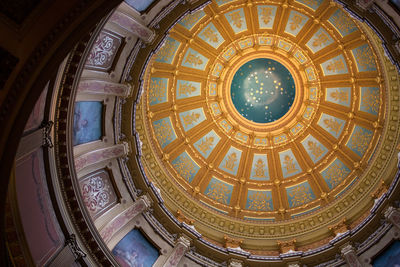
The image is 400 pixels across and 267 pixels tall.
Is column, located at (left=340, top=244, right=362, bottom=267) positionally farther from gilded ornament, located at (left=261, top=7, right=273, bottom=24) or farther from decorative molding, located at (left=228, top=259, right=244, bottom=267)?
gilded ornament, located at (left=261, top=7, right=273, bottom=24)

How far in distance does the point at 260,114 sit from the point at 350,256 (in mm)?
13888

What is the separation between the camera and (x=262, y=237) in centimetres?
2112

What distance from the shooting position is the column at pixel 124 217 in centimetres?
1510

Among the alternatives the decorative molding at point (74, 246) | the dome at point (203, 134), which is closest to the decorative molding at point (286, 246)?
the dome at point (203, 134)

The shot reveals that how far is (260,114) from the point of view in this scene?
1116 inches

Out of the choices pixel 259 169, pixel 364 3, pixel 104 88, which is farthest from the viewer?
pixel 259 169

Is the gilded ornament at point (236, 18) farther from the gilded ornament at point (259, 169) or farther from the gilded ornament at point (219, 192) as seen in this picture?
the gilded ornament at point (219, 192)

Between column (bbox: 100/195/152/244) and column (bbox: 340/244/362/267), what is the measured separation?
9.97 metres

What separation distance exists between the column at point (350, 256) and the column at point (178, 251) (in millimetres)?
7746

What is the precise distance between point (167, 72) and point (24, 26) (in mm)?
16198

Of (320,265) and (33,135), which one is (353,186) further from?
(33,135)

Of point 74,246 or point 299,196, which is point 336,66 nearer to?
point 299,196

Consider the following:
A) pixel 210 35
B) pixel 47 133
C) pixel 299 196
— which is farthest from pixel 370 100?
pixel 47 133

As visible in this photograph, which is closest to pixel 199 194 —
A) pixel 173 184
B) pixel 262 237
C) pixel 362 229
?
pixel 173 184
